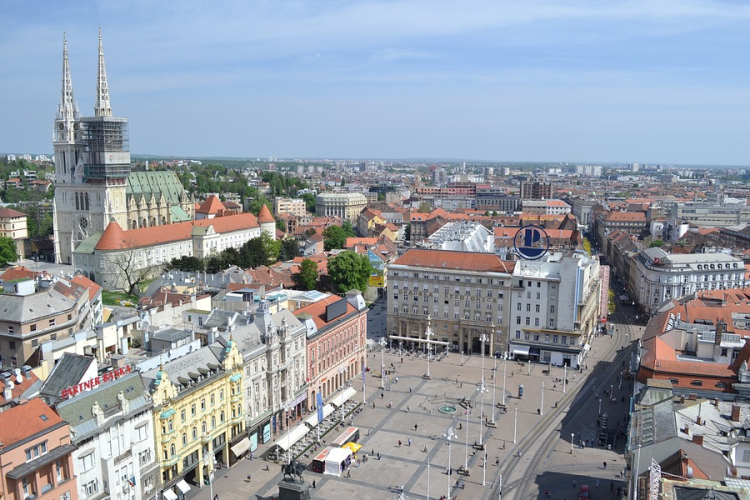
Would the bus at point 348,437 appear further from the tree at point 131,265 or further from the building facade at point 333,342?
the tree at point 131,265

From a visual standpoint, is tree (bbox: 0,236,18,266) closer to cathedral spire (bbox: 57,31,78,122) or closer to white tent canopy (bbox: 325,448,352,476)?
cathedral spire (bbox: 57,31,78,122)

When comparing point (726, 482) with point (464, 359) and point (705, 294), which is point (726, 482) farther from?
point (705, 294)

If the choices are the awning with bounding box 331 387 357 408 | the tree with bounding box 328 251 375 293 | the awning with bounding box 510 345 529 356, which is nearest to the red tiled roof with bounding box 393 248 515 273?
the awning with bounding box 510 345 529 356

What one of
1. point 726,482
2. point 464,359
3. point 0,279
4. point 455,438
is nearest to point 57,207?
point 0,279

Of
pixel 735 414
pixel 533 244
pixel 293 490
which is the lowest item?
pixel 293 490

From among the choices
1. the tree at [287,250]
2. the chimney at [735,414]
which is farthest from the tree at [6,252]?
the chimney at [735,414]

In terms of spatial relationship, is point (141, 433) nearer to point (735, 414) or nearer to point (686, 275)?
point (735, 414)

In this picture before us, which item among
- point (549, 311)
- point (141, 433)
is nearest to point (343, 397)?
point (141, 433)
